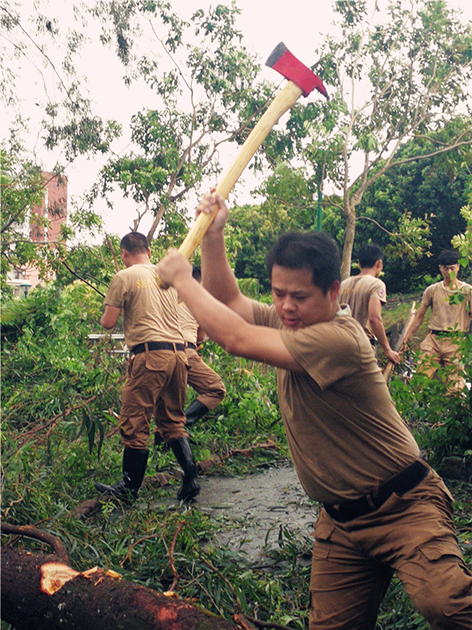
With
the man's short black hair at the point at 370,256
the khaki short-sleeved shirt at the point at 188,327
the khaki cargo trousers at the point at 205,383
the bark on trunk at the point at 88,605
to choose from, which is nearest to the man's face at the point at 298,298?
the bark on trunk at the point at 88,605

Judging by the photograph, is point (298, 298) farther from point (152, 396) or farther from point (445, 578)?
point (152, 396)

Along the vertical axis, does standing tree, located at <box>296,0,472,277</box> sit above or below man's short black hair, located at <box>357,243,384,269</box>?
above

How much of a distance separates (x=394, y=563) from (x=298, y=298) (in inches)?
36.1

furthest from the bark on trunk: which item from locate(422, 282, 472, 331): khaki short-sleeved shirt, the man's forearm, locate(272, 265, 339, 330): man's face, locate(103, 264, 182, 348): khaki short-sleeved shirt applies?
locate(422, 282, 472, 331): khaki short-sleeved shirt

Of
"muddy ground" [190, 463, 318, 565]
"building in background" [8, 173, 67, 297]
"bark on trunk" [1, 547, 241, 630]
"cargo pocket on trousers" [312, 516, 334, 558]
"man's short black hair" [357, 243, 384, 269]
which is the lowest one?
"muddy ground" [190, 463, 318, 565]

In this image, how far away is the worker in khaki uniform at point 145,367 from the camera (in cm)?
492

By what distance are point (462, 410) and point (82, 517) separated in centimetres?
295

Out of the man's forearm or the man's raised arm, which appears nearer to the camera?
the man's raised arm

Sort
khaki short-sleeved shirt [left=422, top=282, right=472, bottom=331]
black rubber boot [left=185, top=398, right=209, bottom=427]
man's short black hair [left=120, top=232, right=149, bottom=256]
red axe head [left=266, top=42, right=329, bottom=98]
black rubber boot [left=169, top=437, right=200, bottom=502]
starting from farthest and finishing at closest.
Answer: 1. khaki short-sleeved shirt [left=422, top=282, right=472, bottom=331]
2. black rubber boot [left=185, top=398, right=209, bottom=427]
3. man's short black hair [left=120, top=232, right=149, bottom=256]
4. black rubber boot [left=169, top=437, right=200, bottom=502]
5. red axe head [left=266, top=42, right=329, bottom=98]

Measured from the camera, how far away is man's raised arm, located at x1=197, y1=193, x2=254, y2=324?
2.28 meters

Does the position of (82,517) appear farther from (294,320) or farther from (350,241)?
(350,241)

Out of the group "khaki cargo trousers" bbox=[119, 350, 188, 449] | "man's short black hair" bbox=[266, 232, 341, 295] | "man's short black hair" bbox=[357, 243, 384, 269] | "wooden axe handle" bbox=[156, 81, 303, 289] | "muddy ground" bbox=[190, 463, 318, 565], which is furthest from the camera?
"man's short black hair" bbox=[357, 243, 384, 269]

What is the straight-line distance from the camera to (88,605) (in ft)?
7.35

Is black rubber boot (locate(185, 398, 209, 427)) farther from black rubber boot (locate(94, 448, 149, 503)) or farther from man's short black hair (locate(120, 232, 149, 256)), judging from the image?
man's short black hair (locate(120, 232, 149, 256))
